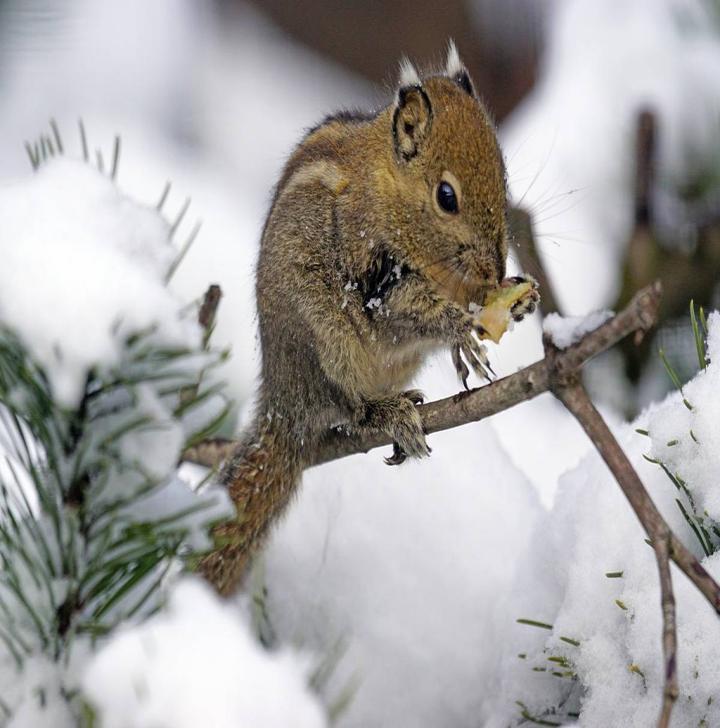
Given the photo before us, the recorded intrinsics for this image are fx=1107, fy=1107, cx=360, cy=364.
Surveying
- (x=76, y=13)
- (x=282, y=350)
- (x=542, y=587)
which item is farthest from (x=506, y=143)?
(x=542, y=587)

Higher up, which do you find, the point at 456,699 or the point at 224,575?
the point at 224,575

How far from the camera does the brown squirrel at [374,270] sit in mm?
1518

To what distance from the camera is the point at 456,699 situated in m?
1.05

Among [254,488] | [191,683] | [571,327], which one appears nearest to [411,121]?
[254,488]

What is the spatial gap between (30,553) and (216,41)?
3.20 metres

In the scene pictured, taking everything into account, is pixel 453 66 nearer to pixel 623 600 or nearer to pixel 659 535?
pixel 623 600

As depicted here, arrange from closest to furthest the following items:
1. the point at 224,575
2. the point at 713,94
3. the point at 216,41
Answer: the point at 224,575 → the point at 713,94 → the point at 216,41

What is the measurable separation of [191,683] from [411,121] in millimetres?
1222

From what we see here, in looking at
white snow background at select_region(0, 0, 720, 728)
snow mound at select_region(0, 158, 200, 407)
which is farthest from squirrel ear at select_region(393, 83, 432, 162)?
snow mound at select_region(0, 158, 200, 407)

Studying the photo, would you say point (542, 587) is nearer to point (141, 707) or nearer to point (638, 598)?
point (638, 598)

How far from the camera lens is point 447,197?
5.19 ft

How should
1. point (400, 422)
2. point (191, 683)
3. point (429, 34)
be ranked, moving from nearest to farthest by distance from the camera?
point (191, 683)
point (400, 422)
point (429, 34)

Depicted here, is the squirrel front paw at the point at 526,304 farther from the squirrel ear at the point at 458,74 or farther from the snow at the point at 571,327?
the snow at the point at 571,327

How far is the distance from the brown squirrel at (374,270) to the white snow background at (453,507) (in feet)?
0.39
